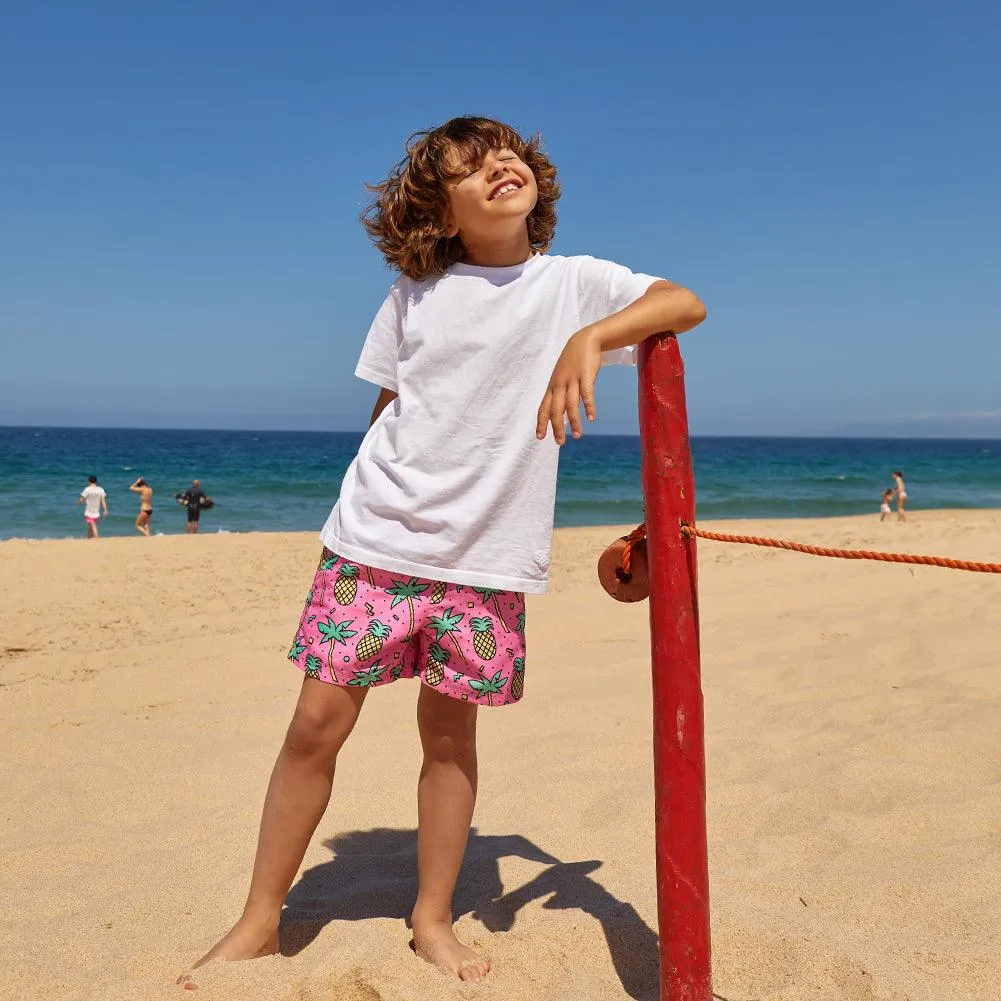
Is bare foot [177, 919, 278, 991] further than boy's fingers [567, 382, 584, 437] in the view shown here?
Yes

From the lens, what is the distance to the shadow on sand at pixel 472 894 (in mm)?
2104

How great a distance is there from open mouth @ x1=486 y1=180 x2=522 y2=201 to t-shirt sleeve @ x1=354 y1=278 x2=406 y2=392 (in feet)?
0.93

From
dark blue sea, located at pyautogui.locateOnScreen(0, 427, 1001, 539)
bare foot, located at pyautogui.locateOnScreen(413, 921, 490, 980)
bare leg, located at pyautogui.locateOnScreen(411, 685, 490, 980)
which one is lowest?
dark blue sea, located at pyautogui.locateOnScreen(0, 427, 1001, 539)

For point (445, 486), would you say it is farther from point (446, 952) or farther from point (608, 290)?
point (446, 952)

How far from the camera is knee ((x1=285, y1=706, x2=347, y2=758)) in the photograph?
76.5 inches

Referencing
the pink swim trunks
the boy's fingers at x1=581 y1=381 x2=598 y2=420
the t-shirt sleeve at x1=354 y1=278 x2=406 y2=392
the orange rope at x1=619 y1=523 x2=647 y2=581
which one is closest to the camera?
the boy's fingers at x1=581 y1=381 x2=598 y2=420

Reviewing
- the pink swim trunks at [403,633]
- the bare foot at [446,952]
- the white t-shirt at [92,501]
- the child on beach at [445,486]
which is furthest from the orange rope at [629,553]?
the white t-shirt at [92,501]

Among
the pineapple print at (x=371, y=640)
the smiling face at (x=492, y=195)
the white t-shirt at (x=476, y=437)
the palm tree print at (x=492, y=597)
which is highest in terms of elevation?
the smiling face at (x=492, y=195)

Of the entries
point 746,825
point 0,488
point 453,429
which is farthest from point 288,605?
point 0,488

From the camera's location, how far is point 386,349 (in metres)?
2.08

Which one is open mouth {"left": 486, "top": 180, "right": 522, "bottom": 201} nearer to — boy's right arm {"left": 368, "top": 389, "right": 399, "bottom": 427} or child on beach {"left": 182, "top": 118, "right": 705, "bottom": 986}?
child on beach {"left": 182, "top": 118, "right": 705, "bottom": 986}

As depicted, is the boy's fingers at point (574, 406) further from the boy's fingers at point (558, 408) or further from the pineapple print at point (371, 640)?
the pineapple print at point (371, 640)

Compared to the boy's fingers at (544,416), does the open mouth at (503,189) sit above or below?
above

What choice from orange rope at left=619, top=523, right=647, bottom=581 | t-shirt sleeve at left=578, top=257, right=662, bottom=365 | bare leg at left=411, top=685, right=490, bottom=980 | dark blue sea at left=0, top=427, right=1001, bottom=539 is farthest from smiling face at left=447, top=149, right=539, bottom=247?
dark blue sea at left=0, top=427, right=1001, bottom=539
